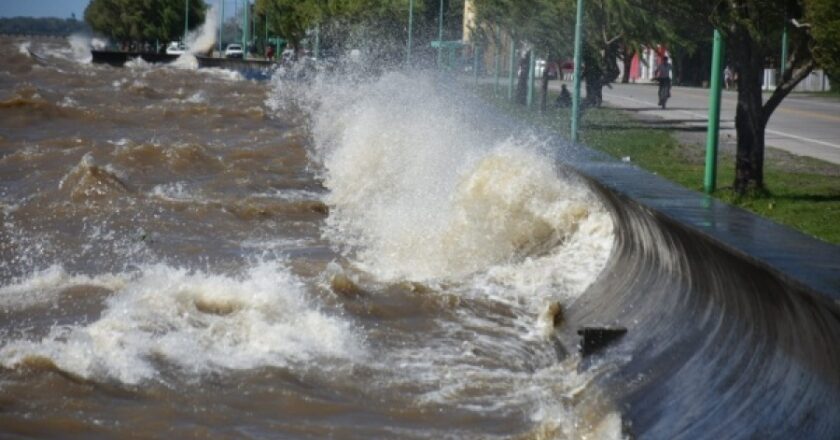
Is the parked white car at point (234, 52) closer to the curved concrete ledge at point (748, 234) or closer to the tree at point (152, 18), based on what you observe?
the tree at point (152, 18)

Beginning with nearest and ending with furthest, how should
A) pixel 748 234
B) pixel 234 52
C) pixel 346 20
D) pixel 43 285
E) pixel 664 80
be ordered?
Result: pixel 748 234 < pixel 43 285 < pixel 664 80 < pixel 346 20 < pixel 234 52

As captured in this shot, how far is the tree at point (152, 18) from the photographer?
12525cm

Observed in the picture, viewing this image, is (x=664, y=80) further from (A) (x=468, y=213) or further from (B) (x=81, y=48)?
(B) (x=81, y=48)

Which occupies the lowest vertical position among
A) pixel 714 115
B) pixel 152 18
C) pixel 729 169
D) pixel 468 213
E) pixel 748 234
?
pixel 468 213

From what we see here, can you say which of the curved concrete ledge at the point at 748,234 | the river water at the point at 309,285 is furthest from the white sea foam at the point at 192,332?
the curved concrete ledge at the point at 748,234

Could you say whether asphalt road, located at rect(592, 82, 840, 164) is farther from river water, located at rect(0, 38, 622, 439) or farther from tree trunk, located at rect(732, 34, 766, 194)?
river water, located at rect(0, 38, 622, 439)

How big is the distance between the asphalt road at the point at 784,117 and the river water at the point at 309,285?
5927 mm

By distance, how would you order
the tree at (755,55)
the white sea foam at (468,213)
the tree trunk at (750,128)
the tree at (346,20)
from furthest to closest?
the tree at (346,20), the tree trunk at (750,128), the tree at (755,55), the white sea foam at (468,213)

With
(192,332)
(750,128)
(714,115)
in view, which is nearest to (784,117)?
(750,128)

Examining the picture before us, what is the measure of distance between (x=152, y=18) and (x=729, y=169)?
114 metres

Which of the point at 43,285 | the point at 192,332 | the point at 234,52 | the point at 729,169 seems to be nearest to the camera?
the point at 192,332

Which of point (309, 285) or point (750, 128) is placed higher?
point (750, 128)

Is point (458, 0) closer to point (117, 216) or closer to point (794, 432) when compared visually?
point (117, 216)

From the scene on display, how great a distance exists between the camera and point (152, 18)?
419ft
